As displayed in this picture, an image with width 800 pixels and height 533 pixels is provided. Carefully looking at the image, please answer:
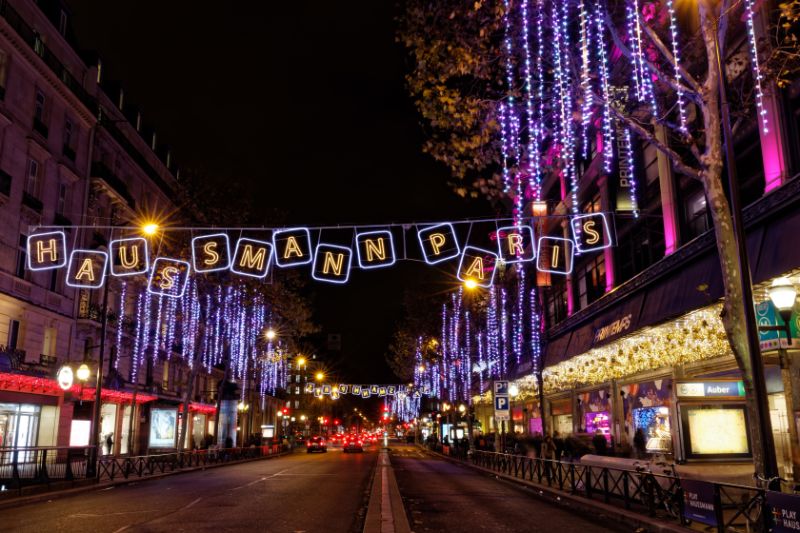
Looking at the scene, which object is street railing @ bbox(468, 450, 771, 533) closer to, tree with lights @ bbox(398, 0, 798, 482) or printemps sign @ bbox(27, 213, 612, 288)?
tree with lights @ bbox(398, 0, 798, 482)

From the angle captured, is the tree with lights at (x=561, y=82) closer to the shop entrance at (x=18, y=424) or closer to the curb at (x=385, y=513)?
the curb at (x=385, y=513)

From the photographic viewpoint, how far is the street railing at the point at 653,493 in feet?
33.3

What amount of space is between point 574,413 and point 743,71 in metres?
22.6

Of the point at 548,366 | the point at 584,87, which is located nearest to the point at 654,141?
the point at 584,87

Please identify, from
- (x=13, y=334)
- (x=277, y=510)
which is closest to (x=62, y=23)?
(x=13, y=334)

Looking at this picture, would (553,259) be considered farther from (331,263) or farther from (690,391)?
(331,263)

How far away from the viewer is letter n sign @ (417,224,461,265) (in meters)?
17.3

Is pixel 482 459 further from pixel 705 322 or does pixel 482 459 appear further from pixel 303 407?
pixel 303 407

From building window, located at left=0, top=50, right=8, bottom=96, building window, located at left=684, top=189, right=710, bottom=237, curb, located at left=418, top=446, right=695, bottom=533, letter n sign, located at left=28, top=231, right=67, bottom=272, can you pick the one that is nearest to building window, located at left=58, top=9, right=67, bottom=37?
building window, located at left=0, top=50, right=8, bottom=96

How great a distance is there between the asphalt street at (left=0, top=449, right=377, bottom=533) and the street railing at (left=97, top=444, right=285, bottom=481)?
142 inches

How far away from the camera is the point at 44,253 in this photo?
18.5 metres

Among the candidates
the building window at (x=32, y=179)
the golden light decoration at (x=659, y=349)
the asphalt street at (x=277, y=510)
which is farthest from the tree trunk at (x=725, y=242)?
the building window at (x=32, y=179)

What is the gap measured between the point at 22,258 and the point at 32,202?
2.64m

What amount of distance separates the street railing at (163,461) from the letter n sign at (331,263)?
1261 centimetres
